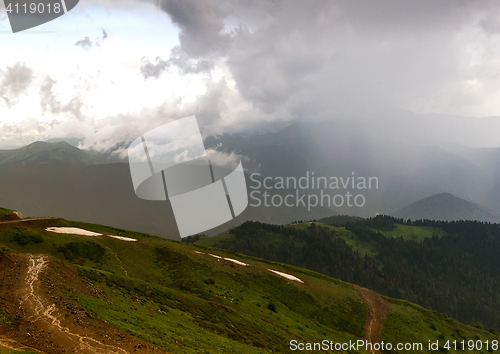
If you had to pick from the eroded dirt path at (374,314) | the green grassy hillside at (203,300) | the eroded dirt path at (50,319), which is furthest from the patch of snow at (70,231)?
the eroded dirt path at (374,314)

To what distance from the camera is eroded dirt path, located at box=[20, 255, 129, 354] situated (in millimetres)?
18031

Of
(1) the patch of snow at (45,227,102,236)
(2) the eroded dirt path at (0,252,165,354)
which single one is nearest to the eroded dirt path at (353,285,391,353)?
(2) the eroded dirt path at (0,252,165,354)

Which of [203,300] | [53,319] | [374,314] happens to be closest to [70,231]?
[203,300]

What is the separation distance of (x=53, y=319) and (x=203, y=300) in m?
22.2

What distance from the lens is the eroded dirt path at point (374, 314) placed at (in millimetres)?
56281

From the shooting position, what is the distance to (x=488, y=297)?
19175 centimetres

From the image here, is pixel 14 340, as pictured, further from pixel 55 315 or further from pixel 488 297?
pixel 488 297

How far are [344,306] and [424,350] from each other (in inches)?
631

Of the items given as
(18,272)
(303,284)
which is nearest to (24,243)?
(18,272)

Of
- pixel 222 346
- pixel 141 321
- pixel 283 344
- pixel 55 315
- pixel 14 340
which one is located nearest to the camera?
pixel 14 340

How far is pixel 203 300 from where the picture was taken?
39781 millimetres

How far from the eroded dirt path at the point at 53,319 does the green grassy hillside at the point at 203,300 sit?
1359mm

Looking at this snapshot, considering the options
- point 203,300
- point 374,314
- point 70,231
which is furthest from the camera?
point 374,314

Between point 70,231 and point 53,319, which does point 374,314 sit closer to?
point 53,319
